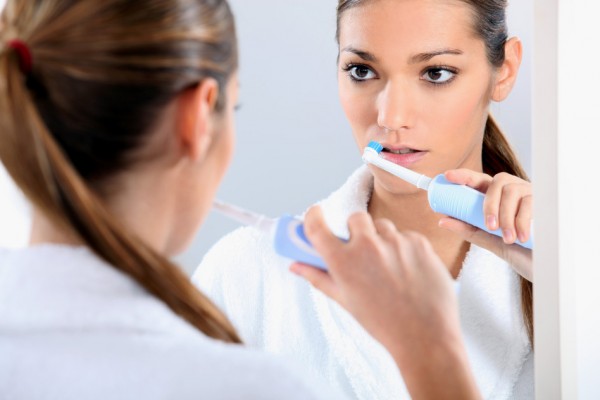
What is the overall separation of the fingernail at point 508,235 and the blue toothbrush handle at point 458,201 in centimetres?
1

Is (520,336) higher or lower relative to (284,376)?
lower

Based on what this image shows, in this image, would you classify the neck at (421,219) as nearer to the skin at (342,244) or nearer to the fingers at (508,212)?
the fingers at (508,212)

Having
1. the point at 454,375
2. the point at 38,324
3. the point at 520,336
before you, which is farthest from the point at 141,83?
the point at 520,336

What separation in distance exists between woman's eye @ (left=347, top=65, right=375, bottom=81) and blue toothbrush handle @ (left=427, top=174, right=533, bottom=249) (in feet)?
0.61

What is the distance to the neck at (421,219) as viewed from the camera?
951 millimetres

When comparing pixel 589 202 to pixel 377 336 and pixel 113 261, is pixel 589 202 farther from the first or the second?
pixel 113 261

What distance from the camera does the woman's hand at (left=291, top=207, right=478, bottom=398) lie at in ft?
1.72

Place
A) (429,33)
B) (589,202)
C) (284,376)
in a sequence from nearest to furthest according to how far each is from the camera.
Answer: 1. (284,376)
2. (589,202)
3. (429,33)

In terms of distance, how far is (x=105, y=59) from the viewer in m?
0.48

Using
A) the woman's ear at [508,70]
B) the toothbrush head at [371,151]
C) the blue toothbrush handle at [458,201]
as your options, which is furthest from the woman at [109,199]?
the woman's ear at [508,70]

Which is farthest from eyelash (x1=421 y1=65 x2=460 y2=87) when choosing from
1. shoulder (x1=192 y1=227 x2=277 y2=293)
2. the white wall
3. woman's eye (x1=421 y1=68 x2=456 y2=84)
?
the white wall

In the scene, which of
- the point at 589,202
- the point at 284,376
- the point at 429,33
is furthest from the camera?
the point at 429,33

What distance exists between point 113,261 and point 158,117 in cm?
9

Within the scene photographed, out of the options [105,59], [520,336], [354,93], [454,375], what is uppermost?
[105,59]
